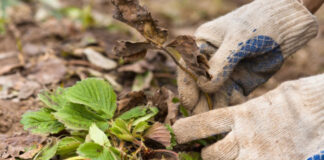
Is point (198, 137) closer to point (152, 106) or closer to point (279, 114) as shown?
point (152, 106)

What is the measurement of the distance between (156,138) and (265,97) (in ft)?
1.87

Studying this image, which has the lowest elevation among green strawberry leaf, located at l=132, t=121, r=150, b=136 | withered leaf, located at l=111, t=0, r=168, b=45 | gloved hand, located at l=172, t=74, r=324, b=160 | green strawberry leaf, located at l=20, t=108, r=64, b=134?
gloved hand, located at l=172, t=74, r=324, b=160

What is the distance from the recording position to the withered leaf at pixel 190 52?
1313 millimetres

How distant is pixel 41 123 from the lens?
1.45m

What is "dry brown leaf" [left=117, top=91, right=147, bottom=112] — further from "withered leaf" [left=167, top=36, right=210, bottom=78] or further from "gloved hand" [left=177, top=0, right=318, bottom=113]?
"withered leaf" [left=167, top=36, right=210, bottom=78]

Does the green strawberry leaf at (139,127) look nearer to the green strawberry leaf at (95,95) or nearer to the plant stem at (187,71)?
the green strawberry leaf at (95,95)

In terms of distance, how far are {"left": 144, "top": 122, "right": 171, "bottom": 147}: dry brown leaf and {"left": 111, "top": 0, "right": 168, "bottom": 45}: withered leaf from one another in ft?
1.23

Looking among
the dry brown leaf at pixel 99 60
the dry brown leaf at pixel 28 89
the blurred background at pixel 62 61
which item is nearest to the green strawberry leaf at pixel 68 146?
the blurred background at pixel 62 61

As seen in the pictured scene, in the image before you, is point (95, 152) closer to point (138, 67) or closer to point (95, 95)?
point (95, 95)

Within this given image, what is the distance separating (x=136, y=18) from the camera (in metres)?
1.32

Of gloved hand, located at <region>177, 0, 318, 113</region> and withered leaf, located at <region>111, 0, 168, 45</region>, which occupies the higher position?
withered leaf, located at <region>111, 0, 168, 45</region>

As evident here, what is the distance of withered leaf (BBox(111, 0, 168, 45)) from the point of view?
1.30 metres

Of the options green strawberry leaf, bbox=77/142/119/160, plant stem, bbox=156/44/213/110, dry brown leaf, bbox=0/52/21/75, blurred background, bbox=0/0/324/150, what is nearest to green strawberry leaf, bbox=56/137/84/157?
green strawberry leaf, bbox=77/142/119/160

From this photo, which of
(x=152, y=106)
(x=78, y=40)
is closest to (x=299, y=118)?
(x=152, y=106)
